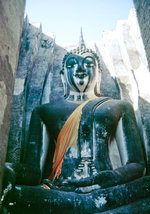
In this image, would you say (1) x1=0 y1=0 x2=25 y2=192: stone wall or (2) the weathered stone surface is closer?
(1) x1=0 y1=0 x2=25 y2=192: stone wall

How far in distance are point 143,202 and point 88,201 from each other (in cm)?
60

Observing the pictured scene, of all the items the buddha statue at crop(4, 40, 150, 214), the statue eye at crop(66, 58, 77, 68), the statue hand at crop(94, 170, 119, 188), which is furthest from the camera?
the statue eye at crop(66, 58, 77, 68)

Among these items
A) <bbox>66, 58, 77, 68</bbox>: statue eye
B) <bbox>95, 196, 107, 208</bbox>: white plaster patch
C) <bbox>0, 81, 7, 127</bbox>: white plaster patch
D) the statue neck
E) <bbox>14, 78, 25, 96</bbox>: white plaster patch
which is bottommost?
<bbox>95, 196, 107, 208</bbox>: white plaster patch

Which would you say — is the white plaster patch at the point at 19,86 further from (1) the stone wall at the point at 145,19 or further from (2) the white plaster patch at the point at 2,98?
(2) the white plaster patch at the point at 2,98

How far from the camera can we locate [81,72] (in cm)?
466

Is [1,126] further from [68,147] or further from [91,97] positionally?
[91,97]

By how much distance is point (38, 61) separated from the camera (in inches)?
240

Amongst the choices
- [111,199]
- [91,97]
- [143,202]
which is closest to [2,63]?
[111,199]

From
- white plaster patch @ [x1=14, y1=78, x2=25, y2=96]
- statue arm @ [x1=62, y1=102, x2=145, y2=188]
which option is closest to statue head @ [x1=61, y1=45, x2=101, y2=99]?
statue arm @ [x1=62, y1=102, x2=145, y2=188]

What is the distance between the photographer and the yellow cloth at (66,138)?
3.68 m

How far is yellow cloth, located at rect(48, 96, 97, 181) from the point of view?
3.68 metres

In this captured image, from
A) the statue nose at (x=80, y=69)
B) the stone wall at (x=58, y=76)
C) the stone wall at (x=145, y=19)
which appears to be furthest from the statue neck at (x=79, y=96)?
the stone wall at (x=145, y=19)

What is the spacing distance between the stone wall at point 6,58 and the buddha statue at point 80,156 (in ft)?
1.71

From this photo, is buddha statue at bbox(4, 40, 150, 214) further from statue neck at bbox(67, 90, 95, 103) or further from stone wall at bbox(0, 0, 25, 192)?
stone wall at bbox(0, 0, 25, 192)
